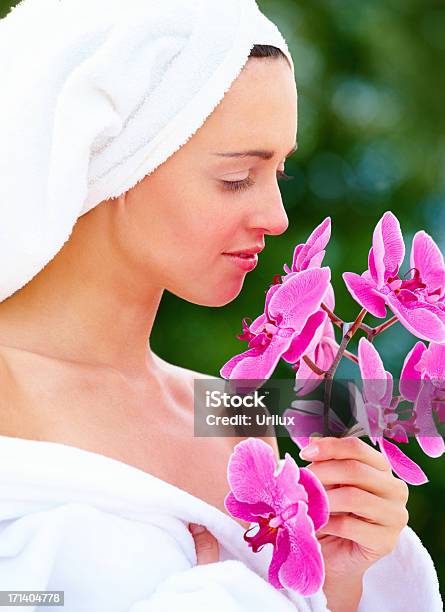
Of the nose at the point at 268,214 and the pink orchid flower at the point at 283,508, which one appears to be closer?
the pink orchid flower at the point at 283,508

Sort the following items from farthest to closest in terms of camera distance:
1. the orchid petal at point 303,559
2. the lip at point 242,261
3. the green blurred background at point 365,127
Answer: the green blurred background at point 365,127
the lip at point 242,261
the orchid petal at point 303,559

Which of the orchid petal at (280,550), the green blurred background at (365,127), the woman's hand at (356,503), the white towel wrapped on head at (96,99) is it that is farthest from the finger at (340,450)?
the green blurred background at (365,127)

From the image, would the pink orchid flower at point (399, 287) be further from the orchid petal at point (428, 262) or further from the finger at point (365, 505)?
the finger at point (365, 505)

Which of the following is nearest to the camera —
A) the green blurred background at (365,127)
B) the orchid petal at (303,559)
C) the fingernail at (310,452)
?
the orchid petal at (303,559)

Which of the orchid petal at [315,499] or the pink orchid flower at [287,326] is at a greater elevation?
the pink orchid flower at [287,326]

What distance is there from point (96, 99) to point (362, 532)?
0.51 metres

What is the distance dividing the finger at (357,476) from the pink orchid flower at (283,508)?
0.08 metres

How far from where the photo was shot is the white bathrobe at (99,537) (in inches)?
35.2

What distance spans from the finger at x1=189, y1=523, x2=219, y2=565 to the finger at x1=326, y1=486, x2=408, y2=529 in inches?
5.7

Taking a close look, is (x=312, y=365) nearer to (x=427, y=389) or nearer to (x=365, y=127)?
(x=427, y=389)

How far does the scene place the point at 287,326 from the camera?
0.82 meters

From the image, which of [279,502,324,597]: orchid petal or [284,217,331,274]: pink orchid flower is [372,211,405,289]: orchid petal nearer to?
[284,217,331,274]: pink orchid flower

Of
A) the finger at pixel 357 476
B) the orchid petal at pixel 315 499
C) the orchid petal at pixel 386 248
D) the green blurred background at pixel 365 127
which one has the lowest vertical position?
the orchid petal at pixel 315 499

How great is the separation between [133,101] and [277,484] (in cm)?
41
